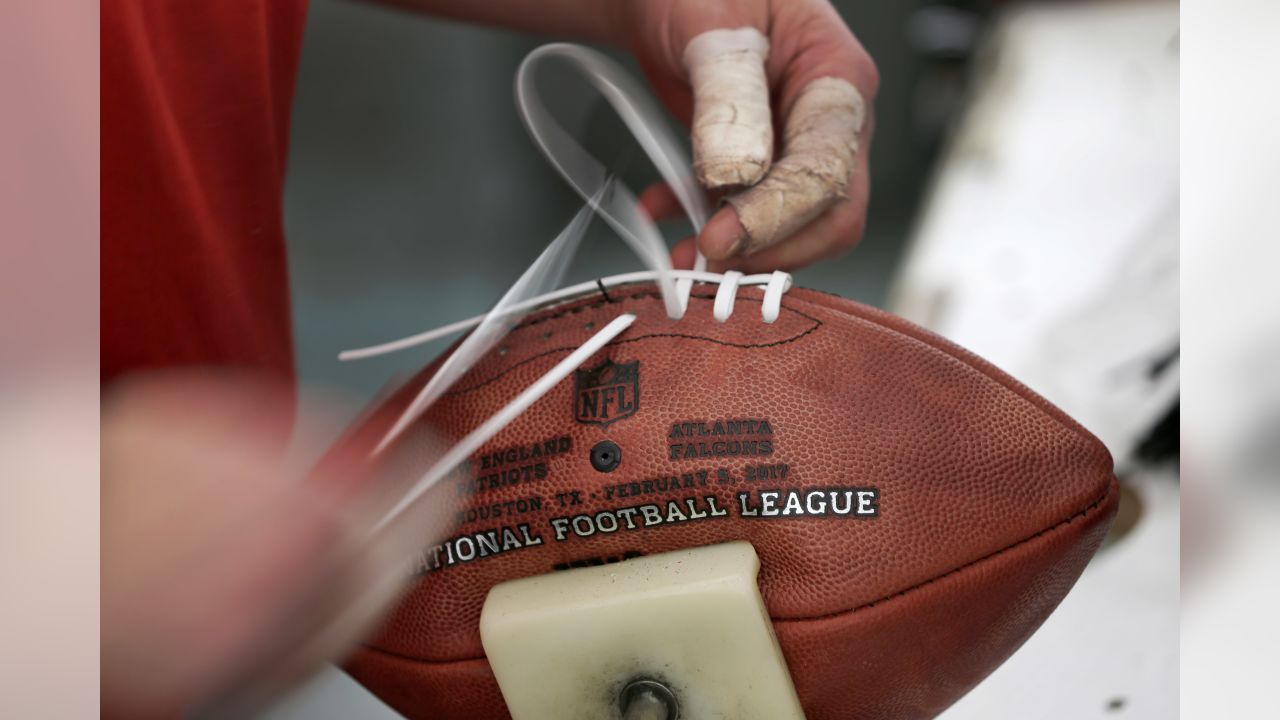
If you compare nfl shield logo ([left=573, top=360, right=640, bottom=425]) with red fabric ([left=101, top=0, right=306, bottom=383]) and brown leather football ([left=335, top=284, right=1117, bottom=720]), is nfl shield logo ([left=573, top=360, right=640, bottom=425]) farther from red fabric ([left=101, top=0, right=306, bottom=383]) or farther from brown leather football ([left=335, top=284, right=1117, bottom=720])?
red fabric ([left=101, top=0, right=306, bottom=383])

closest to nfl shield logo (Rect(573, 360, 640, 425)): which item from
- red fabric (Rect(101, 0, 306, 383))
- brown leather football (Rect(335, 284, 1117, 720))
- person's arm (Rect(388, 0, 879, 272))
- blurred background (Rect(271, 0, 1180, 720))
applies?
brown leather football (Rect(335, 284, 1117, 720))

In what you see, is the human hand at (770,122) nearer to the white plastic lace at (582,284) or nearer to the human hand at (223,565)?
the white plastic lace at (582,284)

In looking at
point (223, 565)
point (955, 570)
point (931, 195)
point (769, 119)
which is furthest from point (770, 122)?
point (931, 195)

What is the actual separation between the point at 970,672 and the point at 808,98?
32 cm

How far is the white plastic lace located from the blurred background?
0.23 meters

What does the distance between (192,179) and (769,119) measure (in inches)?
13.1

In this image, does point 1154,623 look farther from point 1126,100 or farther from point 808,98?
point 1126,100

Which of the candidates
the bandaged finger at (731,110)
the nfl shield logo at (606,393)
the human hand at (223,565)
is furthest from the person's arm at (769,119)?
the human hand at (223,565)

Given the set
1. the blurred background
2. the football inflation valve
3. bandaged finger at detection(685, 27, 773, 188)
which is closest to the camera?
the football inflation valve

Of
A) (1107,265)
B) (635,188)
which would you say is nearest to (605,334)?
(635,188)

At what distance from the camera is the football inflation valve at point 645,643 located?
0.42m

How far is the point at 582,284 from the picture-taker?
0.53 metres

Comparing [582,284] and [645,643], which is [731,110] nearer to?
[582,284]

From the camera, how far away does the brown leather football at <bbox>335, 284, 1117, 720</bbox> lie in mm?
432
